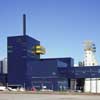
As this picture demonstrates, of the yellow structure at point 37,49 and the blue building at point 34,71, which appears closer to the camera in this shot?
the blue building at point 34,71

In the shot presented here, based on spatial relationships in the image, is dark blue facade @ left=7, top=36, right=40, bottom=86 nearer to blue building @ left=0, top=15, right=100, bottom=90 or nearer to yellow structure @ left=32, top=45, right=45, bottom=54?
blue building @ left=0, top=15, right=100, bottom=90

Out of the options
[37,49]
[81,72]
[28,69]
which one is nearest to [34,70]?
[28,69]

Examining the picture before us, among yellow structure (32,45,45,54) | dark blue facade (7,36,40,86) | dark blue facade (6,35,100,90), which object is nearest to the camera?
dark blue facade (6,35,100,90)

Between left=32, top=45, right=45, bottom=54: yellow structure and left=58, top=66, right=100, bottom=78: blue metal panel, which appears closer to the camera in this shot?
left=58, top=66, right=100, bottom=78: blue metal panel

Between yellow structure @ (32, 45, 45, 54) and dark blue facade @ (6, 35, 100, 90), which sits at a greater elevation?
yellow structure @ (32, 45, 45, 54)

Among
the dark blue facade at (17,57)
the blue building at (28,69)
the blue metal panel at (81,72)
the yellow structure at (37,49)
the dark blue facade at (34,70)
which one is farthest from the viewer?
the yellow structure at (37,49)

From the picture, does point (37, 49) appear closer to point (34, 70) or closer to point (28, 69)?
point (28, 69)

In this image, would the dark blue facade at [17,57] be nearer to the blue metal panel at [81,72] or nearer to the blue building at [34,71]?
the blue building at [34,71]

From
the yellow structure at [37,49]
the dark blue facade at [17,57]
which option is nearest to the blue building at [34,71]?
the dark blue facade at [17,57]

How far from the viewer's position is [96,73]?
159500 millimetres

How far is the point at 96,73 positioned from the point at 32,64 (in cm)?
3288

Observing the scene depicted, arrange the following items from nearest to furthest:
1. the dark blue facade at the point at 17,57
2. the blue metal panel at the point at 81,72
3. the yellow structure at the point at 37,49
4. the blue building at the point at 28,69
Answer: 1. the blue metal panel at the point at 81,72
2. the blue building at the point at 28,69
3. the dark blue facade at the point at 17,57
4. the yellow structure at the point at 37,49

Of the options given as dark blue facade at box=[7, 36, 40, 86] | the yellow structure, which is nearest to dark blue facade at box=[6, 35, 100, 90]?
dark blue facade at box=[7, 36, 40, 86]

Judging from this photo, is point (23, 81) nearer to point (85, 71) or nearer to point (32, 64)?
point (32, 64)
